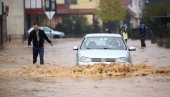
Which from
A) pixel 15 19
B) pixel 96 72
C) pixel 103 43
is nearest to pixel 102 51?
pixel 103 43

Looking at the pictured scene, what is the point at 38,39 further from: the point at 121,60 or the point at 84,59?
the point at 121,60

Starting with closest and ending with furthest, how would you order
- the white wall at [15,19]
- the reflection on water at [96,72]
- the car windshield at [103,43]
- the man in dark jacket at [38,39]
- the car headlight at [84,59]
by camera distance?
the reflection on water at [96,72], the car headlight at [84,59], the car windshield at [103,43], the man in dark jacket at [38,39], the white wall at [15,19]

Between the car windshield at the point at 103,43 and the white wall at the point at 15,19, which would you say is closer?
the car windshield at the point at 103,43

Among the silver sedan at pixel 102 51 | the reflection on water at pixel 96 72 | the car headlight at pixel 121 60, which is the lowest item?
the reflection on water at pixel 96 72

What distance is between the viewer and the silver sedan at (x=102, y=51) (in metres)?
18.0

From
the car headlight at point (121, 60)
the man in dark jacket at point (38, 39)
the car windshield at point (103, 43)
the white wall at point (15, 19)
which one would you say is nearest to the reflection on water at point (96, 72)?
the car headlight at point (121, 60)

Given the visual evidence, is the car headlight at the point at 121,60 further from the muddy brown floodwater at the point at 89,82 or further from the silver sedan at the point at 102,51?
the muddy brown floodwater at the point at 89,82

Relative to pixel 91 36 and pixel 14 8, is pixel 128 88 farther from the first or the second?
pixel 14 8

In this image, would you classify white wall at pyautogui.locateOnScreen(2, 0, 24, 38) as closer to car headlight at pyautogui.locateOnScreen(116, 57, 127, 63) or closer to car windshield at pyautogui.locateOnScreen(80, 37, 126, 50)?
car windshield at pyautogui.locateOnScreen(80, 37, 126, 50)

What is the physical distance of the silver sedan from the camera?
18.0 m

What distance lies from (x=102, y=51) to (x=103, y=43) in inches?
49.1

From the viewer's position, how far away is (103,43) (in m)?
19.8

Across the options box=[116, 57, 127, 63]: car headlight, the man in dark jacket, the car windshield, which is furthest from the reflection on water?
the man in dark jacket

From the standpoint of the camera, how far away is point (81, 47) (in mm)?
19578
